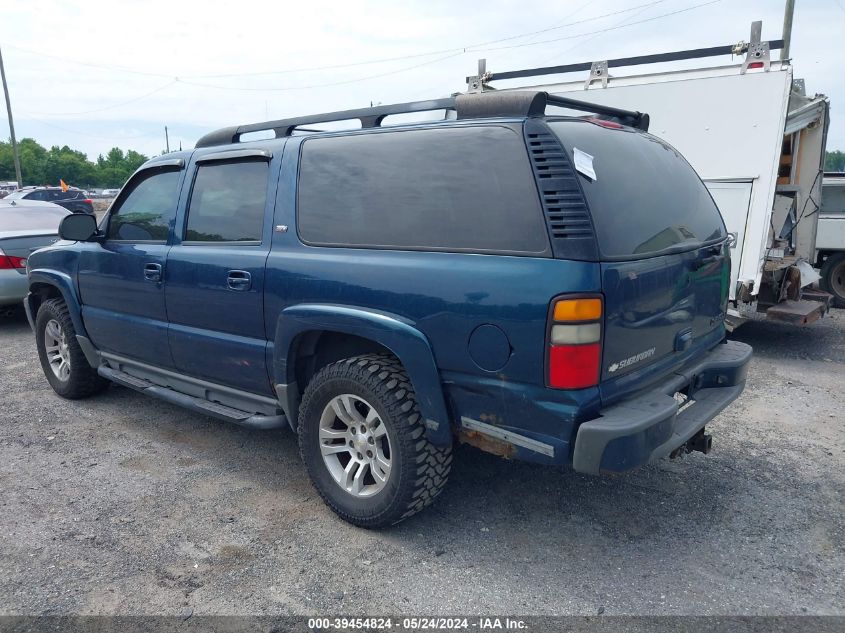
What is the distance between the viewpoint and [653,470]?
12.7 ft

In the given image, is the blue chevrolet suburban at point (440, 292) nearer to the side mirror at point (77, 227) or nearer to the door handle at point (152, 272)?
the door handle at point (152, 272)

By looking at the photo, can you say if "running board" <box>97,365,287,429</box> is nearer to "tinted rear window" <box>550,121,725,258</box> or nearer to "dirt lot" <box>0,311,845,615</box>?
"dirt lot" <box>0,311,845,615</box>

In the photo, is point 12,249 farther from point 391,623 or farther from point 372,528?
point 391,623

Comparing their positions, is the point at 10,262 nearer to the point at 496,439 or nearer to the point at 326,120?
the point at 326,120

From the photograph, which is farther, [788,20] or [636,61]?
[788,20]

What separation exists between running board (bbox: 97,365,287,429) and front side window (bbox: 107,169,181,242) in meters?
0.96

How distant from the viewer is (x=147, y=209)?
14.3ft

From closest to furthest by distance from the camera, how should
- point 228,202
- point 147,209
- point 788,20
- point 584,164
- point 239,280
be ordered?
point 584,164, point 239,280, point 228,202, point 147,209, point 788,20

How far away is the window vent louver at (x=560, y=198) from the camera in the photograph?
2.52 metres

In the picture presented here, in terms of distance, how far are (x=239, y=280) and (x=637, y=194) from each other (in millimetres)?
2074

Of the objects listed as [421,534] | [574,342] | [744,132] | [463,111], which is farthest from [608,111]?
[744,132]

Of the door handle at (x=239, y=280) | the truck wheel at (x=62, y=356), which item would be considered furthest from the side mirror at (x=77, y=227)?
the door handle at (x=239, y=280)

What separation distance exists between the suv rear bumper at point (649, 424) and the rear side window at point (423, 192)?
73 cm

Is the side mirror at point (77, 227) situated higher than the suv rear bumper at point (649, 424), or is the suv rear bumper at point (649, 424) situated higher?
the side mirror at point (77, 227)
